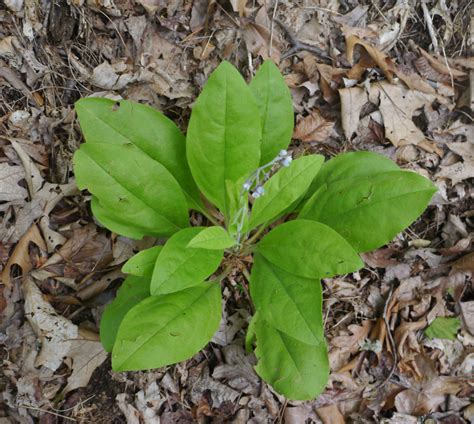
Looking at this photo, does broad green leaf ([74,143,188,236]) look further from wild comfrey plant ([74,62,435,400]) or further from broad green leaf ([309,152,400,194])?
broad green leaf ([309,152,400,194])

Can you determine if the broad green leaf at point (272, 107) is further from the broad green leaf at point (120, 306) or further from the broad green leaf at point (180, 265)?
the broad green leaf at point (120, 306)

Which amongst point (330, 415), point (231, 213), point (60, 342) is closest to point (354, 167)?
point (231, 213)

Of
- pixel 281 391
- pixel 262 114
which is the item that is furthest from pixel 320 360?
pixel 262 114

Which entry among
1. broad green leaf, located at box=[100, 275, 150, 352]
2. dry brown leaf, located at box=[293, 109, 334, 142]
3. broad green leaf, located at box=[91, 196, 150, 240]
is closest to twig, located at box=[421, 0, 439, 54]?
dry brown leaf, located at box=[293, 109, 334, 142]

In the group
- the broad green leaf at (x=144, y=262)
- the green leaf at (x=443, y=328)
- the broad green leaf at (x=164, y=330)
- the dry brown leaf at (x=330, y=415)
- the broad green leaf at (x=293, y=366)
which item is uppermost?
the broad green leaf at (x=144, y=262)

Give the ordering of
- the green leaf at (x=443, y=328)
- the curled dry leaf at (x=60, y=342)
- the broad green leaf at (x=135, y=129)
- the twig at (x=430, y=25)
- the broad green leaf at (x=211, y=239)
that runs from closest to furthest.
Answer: the broad green leaf at (x=211, y=239)
the broad green leaf at (x=135, y=129)
the curled dry leaf at (x=60, y=342)
the green leaf at (x=443, y=328)
the twig at (x=430, y=25)

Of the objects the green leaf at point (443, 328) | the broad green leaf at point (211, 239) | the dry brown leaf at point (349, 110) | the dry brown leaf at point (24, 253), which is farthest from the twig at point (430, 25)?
the dry brown leaf at point (24, 253)

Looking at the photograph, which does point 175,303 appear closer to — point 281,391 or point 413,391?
point 281,391
